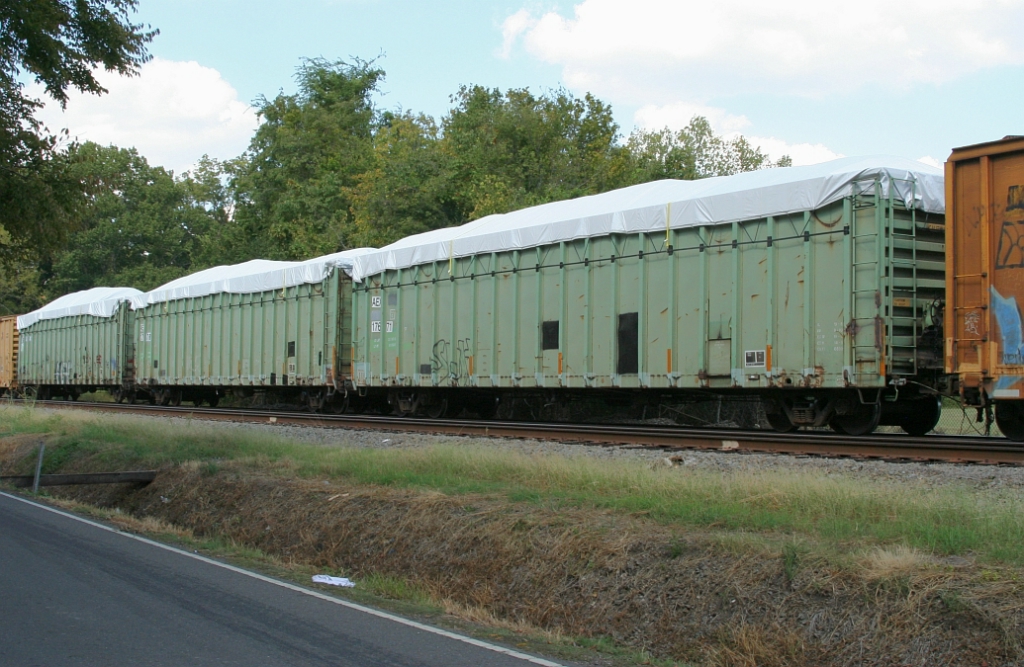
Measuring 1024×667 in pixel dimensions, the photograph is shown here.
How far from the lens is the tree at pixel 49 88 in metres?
16.8

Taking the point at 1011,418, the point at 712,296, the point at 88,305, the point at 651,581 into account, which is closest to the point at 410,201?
the point at 88,305

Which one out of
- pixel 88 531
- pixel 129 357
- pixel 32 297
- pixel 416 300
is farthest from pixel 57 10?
pixel 32 297

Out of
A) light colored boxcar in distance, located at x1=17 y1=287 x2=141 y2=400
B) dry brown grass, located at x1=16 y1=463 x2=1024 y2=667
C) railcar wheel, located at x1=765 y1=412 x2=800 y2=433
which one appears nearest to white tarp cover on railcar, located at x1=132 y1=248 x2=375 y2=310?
light colored boxcar in distance, located at x1=17 y1=287 x2=141 y2=400

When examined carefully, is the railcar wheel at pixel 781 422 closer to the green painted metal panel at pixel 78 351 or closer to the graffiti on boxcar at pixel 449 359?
the graffiti on boxcar at pixel 449 359

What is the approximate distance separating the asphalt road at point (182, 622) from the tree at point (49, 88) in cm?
1082

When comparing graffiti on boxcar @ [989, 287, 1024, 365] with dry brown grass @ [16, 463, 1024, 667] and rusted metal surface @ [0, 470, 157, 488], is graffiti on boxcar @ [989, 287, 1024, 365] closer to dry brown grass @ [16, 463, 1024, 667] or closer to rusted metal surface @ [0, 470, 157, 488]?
dry brown grass @ [16, 463, 1024, 667]

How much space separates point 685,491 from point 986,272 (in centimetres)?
491

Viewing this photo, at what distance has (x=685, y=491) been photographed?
8664 millimetres

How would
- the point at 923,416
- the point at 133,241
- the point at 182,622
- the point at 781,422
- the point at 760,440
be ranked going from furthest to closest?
1. the point at 133,241
2. the point at 781,422
3. the point at 923,416
4. the point at 760,440
5. the point at 182,622

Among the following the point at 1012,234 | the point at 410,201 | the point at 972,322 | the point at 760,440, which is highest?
the point at 410,201

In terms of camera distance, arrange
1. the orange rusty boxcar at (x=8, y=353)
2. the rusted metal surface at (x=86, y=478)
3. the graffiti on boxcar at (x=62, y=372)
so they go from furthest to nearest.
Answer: the orange rusty boxcar at (x=8, y=353)
the graffiti on boxcar at (x=62, y=372)
the rusted metal surface at (x=86, y=478)

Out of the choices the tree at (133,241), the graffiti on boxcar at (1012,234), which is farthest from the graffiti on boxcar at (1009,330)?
the tree at (133,241)

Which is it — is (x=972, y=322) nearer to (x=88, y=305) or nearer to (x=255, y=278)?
(x=255, y=278)

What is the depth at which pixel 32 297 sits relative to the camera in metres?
67.0
